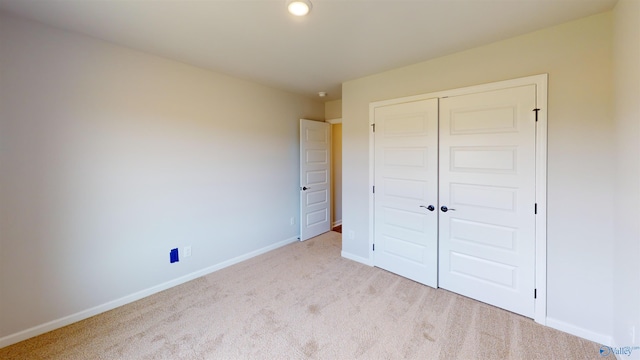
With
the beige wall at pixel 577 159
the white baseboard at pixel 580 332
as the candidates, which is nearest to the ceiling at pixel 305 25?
the beige wall at pixel 577 159

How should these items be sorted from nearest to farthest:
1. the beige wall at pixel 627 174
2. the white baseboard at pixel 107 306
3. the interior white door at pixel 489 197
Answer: the beige wall at pixel 627 174 < the white baseboard at pixel 107 306 < the interior white door at pixel 489 197

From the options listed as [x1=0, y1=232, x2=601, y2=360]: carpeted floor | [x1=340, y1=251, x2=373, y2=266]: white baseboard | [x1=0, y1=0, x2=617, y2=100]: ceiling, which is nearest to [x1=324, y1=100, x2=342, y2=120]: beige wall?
[x1=0, y1=0, x2=617, y2=100]: ceiling

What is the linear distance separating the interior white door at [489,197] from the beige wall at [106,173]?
2.49 meters

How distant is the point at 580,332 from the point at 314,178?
11.2ft

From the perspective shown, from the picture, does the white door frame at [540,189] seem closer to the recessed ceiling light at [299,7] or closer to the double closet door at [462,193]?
the double closet door at [462,193]

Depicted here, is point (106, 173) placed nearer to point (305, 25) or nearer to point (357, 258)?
point (305, 25)

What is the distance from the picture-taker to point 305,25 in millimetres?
2000

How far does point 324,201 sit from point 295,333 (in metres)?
2.72

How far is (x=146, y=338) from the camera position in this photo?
78.4 inches

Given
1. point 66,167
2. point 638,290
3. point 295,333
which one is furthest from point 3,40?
point 638,290

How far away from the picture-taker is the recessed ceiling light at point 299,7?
1.69 meters

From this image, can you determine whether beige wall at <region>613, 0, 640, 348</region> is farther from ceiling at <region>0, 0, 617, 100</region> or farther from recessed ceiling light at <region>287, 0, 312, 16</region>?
recessed ceiling light at <region>287, 0, 312, 16</region>

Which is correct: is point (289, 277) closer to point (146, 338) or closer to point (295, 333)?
point (295, 333)

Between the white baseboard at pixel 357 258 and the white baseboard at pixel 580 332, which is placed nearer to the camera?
the white baseboard at pixel 580 332
